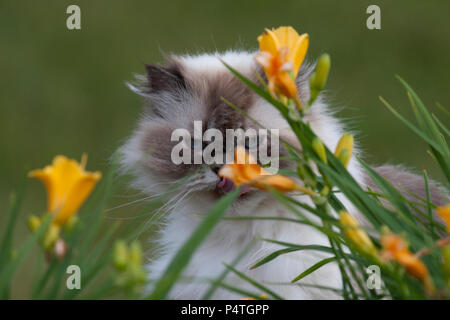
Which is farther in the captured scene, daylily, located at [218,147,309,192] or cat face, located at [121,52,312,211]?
cat face, located at [121,52,312,211]

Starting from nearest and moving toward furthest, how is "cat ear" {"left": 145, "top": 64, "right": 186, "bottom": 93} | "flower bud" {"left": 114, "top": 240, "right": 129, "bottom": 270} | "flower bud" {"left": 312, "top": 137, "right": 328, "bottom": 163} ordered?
"flower bud" {"left": 114, "top": 240, "right": 129, "bottom": 270}
"flower bud" {"left": 312, "top": 137, "right": 328, "bottom": 163}
"cat ear" {"left": 145, "top": 64, "right": 186, "bottom": 93}

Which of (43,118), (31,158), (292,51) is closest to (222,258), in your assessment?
(292,51)

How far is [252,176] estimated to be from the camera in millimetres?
779

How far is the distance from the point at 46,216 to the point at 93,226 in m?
0.08

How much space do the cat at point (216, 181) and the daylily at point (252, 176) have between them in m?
0.39

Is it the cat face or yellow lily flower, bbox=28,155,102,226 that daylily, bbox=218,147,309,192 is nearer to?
yellow lily flower, bbox=28,155,102,226

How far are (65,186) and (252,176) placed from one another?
24 cm

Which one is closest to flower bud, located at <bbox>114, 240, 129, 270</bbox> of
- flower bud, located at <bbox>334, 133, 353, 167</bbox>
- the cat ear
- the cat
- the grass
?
the grass

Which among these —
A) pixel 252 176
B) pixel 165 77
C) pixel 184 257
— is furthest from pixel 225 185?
pixel 184 257

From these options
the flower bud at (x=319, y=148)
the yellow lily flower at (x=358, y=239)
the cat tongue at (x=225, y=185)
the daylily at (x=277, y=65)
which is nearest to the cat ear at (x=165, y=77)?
the cat tongue at (x=225, y=185)

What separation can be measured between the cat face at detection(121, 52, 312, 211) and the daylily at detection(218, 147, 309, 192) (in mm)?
417

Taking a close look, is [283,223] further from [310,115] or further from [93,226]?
[93,226]

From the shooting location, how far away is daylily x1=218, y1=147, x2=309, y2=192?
2.50 ft

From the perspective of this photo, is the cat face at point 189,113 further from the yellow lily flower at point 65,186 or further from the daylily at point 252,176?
the yellow lily flower at point 65,186
